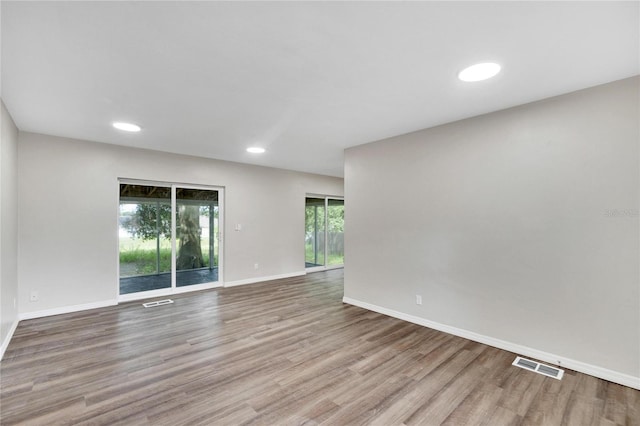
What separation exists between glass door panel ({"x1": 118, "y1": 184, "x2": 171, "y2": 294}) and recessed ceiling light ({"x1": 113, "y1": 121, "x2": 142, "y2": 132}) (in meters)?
1.44

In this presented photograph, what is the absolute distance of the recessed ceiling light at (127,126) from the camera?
3400mm

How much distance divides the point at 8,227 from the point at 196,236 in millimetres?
2567

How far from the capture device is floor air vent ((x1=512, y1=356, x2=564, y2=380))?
7.94ft

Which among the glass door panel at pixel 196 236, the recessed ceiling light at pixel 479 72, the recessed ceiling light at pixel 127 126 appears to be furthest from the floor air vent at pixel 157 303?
the recessed ceiling light at pixel 479 72

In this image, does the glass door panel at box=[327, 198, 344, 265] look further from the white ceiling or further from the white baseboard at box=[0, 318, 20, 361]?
the white baseboard at box=[0, 318, 20, 361]

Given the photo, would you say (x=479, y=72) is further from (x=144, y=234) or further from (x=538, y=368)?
(x=144, y=234)

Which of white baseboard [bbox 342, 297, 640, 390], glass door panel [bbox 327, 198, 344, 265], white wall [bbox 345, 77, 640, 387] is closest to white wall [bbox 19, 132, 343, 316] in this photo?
glass door panel [bbox 327, 198, 344, 265]

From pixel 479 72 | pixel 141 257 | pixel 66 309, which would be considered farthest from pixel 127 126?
pixel 479 72

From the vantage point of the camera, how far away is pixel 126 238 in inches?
184

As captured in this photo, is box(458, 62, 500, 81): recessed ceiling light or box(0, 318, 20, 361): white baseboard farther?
box(0, 318, 20, 361): white baseboard

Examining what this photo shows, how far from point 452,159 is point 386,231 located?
1.27 metres

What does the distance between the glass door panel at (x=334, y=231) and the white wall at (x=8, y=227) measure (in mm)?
5677

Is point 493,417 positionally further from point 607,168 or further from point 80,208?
point 80,208

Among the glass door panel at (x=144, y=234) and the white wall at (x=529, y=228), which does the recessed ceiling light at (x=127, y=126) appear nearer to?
the glass door panel at (x=144, y=234)
